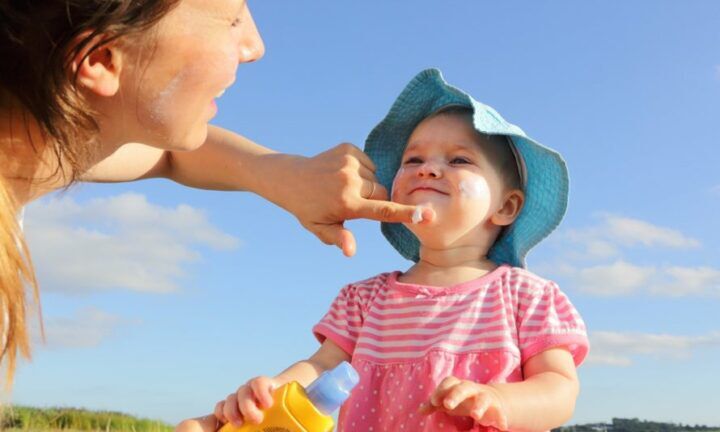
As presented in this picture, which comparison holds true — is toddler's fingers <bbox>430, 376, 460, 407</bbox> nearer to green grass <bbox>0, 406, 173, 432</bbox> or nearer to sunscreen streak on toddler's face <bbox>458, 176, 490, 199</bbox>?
sunscreen streak on toddler's face <bbox>458, 176, 490, 199</bbox>

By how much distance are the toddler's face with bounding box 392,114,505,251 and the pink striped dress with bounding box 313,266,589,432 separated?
0.16 metres

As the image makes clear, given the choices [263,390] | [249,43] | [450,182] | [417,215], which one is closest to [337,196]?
[417,215]

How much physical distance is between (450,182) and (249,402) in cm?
93

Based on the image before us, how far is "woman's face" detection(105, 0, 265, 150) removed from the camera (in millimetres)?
2322

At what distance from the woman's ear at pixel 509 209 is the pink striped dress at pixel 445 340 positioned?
168 millimetres

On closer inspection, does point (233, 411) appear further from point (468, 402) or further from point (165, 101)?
point (165, 101)

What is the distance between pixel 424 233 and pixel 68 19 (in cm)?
121

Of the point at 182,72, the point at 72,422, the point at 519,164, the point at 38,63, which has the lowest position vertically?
the point at 72,422

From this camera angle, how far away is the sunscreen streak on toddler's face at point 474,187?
275 centimetres

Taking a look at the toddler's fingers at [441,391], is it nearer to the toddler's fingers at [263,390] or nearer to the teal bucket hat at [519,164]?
the toddler's fingers at [263,390]

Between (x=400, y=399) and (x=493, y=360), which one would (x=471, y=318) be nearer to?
(x=493, y=360)

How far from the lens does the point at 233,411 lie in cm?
230

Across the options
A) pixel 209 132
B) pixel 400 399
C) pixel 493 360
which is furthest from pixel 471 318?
pixel 209 132

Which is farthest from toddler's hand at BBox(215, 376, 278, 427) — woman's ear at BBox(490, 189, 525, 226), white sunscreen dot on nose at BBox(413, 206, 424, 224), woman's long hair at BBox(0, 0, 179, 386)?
woman's ear at BBox(490, 189, 525, 226)
